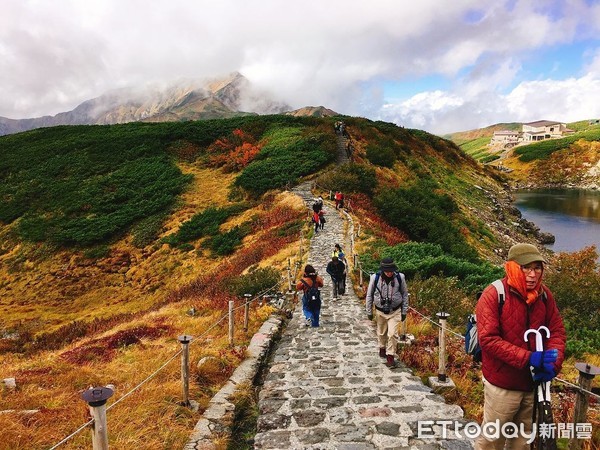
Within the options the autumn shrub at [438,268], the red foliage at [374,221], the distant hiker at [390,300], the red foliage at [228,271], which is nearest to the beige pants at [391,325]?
the distant hiker at [390,300]

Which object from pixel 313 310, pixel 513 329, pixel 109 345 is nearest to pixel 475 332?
pixel 513 329

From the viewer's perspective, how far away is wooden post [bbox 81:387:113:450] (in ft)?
11.6

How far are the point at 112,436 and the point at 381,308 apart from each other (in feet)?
16.0

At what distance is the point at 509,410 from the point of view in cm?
368

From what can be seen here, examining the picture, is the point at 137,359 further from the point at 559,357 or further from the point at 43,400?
the point at 559,357

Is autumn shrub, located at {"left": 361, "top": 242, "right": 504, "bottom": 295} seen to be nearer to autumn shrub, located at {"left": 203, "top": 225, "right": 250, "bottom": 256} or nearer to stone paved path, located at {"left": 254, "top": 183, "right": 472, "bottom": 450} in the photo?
stone paved path, located at {"left": 254, "top": 183, "right": 472, "bottom": 450}

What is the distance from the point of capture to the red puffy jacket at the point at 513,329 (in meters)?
3.57

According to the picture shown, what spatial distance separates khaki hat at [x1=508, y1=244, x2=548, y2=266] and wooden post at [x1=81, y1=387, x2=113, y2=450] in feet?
12.2

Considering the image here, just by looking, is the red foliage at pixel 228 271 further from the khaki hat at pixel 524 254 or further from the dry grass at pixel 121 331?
the khaki hat at pixel 524 254

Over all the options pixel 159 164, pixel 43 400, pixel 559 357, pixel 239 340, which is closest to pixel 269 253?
pixel 239 340

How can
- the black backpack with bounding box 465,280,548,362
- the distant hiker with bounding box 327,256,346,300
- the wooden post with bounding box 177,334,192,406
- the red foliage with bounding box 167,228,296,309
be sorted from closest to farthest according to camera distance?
the black backpack with bounding box 465,280,548,362 → the wooden post with bounding box 177,334,192,406 → the distant hiker with bounding box 327,256,346,300 → the red foliage with bounding box 167,228,296,309

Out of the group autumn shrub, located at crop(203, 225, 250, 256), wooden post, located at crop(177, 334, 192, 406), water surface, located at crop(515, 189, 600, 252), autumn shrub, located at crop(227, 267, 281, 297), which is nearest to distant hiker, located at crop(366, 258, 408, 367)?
wooden post, located at crop(177, 334, 192, 406)

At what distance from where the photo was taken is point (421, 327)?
9.57m

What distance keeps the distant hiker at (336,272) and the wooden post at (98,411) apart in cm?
956
